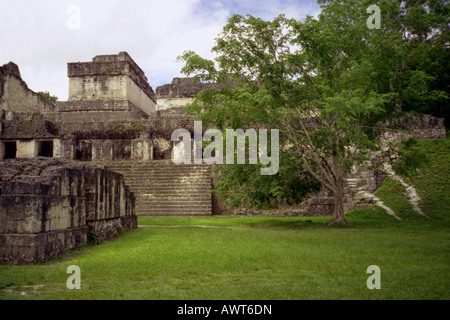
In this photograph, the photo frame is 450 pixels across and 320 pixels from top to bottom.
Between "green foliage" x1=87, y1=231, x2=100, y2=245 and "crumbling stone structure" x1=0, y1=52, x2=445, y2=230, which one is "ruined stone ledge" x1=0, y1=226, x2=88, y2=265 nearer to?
"green foliage" x1=87, y1=231, x2=100, y2=245

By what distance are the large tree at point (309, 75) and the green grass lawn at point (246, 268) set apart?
3.37 m

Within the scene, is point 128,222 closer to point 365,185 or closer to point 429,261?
point 429,261

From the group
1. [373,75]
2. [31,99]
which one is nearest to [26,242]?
[373,75]

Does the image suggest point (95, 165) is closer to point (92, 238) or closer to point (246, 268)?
point (92, 238)

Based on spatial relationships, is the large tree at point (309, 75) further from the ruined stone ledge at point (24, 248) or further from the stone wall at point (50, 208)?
the ruined stone ledge at point (24, 248)

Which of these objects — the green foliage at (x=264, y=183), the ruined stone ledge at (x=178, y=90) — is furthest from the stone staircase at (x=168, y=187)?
the ruined stone ledge at (x=178, y=90)

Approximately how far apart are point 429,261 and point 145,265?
399 cm

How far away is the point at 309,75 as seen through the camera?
1190cm

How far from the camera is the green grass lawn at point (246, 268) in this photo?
3.77 meters

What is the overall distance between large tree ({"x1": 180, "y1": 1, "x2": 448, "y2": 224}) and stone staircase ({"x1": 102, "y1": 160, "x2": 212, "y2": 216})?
536 cm

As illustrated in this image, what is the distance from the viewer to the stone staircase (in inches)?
607

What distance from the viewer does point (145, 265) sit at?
526 cm

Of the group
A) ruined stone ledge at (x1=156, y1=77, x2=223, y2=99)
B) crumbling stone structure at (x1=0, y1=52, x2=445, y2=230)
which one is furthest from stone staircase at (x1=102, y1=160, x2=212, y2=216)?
ruined stone ledge at (x1=156, y1=77, x2=223, y2=99)

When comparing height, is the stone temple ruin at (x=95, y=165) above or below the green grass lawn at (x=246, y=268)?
Answer: above
